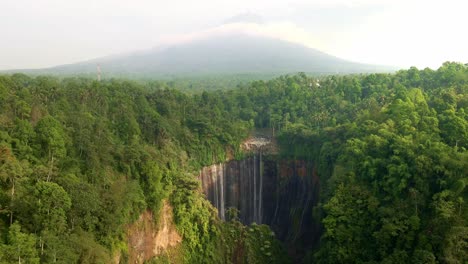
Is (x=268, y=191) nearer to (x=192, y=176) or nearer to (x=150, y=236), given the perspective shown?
(x=192, y=176)

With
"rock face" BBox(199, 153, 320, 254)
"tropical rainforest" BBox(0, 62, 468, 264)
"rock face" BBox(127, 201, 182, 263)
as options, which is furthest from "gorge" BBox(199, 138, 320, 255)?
"rock face" BBox(127, 201, 182, 263)

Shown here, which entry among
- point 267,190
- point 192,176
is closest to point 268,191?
point 267,190

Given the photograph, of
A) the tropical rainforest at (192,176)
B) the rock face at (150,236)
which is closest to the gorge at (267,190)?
the tropical rainforest at (192,176)

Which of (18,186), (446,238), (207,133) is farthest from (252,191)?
(18,186)

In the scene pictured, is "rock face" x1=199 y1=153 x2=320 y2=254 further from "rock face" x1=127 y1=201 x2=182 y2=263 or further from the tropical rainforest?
"rock face" x1=127 y1=201 x2=182 y2=263

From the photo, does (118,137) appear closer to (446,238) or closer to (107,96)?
(107,96)
